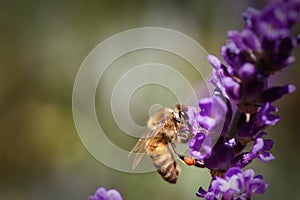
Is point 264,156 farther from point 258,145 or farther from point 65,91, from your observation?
point 65,91

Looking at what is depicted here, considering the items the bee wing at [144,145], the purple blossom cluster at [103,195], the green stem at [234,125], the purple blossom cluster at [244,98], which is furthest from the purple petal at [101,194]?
the bee wing at [144,145]

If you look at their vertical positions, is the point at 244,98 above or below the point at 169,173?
below

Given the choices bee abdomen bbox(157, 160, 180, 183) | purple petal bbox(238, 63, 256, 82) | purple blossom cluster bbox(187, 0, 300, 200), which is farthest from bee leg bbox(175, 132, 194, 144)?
purple petal bbox(238, 63, 256, 82)

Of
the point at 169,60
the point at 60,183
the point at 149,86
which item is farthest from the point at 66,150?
the point at 169,60

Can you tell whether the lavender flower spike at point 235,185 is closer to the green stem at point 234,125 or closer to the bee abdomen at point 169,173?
the green stem at point 234,125

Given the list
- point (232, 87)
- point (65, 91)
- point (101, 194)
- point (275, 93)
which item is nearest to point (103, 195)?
point (101, 194)

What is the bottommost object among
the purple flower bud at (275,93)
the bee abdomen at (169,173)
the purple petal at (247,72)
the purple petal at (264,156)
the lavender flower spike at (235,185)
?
the lavender flower spike at (235,185)

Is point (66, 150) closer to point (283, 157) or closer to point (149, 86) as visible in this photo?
point (149, 86)

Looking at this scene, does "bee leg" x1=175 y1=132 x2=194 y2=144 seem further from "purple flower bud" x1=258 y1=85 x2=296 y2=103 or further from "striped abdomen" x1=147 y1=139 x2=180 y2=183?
"purple flower bud" x1=258 y1=85 x2=296 y2=103
